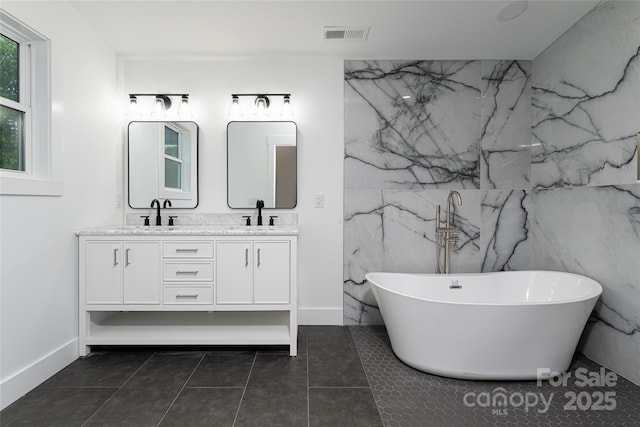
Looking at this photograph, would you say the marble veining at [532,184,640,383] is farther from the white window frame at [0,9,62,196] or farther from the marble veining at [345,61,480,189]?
the white window frame at [0,9,62,196]

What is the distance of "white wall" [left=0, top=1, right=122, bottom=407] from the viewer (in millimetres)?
1665

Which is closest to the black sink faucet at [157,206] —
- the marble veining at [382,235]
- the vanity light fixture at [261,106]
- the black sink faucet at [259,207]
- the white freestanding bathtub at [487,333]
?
the black sink faucet at [259,207]

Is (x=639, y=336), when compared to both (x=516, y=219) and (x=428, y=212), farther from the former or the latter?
(x=428, y=212)

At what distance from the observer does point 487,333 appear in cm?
176

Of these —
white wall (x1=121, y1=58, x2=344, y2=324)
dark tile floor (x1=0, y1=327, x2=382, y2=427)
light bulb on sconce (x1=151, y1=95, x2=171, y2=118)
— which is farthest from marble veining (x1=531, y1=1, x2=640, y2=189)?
light bulb on sconce (x1=151, y1=95, x2=171, y2=118)

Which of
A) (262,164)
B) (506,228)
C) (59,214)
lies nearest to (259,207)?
(262,164)

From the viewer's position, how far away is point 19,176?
1.79 m

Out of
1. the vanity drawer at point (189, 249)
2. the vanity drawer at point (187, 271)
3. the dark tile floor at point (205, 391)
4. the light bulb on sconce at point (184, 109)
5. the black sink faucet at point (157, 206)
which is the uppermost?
the light bulb on sconce at point (184, 109)

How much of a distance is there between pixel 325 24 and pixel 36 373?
284 centimetres

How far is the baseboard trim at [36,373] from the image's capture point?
1.62m

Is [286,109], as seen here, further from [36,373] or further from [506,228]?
[36,373]

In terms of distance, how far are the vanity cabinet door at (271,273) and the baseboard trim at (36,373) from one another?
123 cm

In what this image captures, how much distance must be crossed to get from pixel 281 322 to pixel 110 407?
3.79ft

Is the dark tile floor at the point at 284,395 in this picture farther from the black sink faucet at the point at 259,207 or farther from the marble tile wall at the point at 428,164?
the black sink faucet at the point at 259,207
